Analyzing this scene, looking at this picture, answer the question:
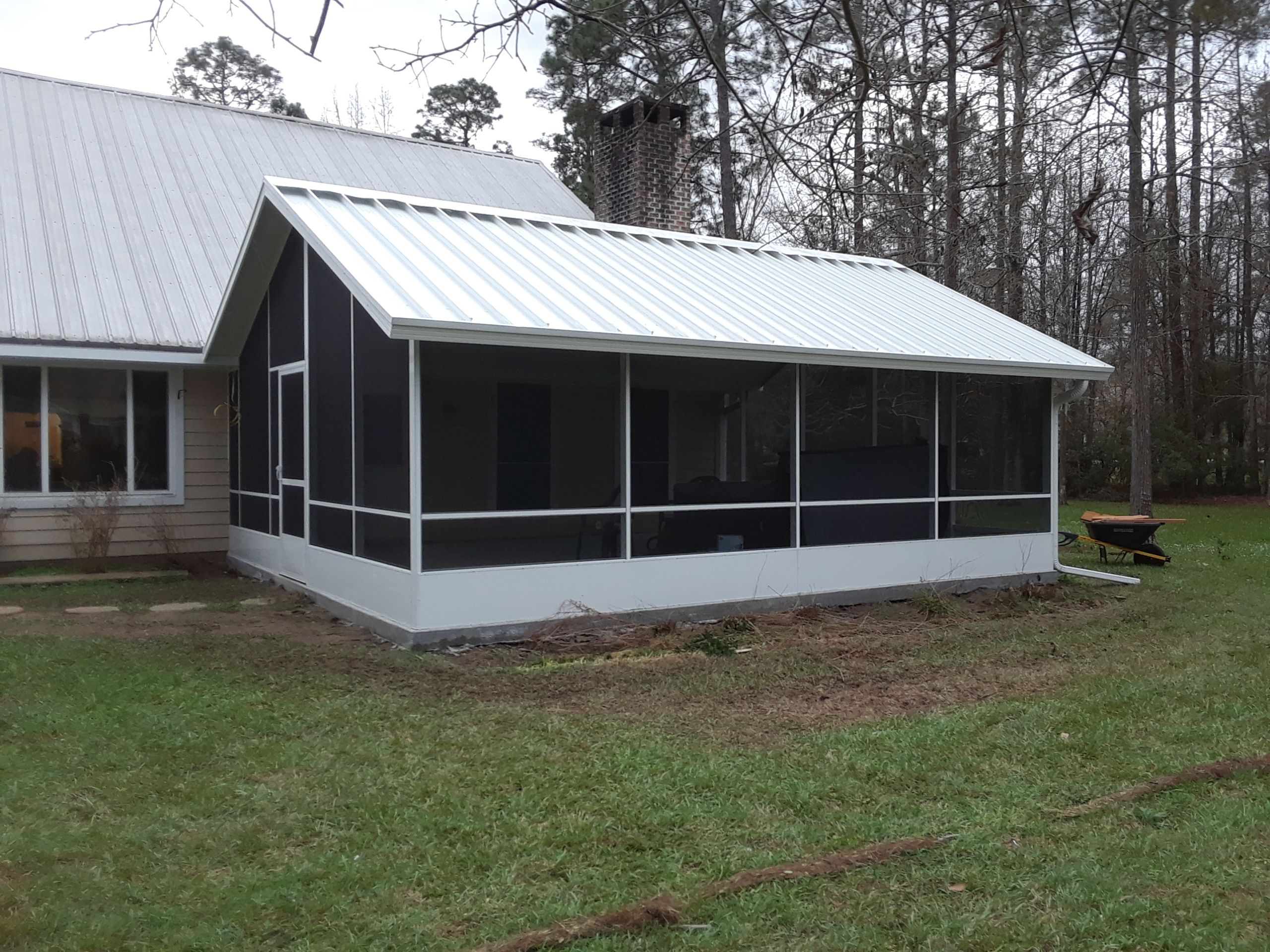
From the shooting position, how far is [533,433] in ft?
27.2

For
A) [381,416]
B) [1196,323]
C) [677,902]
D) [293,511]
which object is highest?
[1196,323]

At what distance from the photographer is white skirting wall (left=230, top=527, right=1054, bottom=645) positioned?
7781 mm

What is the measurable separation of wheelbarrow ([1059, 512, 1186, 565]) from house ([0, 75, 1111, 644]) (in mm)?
2116

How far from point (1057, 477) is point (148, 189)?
12004 millimetres

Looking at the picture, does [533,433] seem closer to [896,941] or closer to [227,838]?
[227,838]

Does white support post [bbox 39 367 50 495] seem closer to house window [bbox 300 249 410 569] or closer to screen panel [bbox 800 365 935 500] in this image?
house window [bbox 300 249 410 569]

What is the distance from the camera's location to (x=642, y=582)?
862cm

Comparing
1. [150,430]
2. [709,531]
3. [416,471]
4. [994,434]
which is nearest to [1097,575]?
[994,434]

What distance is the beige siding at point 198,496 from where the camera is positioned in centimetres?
1195

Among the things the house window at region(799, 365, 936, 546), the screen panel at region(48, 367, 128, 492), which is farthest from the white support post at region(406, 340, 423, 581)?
the screen panel at region(48, 367, 128, 492)

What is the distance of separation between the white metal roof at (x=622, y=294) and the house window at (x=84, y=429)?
3.89ft

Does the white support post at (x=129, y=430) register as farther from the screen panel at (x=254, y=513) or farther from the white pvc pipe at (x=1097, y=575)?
the white pvc pipe at (x=1097, y=575)

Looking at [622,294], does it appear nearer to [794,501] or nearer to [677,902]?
[794,501]

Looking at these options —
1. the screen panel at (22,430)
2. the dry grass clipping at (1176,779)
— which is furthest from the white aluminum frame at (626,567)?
the dry grass clipping at (1176,779)
